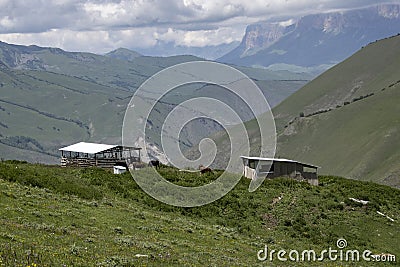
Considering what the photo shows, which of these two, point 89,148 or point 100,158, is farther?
point 89,148

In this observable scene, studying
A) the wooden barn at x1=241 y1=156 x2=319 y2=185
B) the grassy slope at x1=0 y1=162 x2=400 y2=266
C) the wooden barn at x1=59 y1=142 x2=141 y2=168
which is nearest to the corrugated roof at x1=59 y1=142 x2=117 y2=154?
the wooden barn at x1=59 y1=142 x2=141 y2=168

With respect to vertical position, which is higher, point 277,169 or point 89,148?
point 89,148

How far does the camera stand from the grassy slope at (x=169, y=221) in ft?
68.0

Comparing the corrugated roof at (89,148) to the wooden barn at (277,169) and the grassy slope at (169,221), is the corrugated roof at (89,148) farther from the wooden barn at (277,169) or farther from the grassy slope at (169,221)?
the wooden barn at (277,169)

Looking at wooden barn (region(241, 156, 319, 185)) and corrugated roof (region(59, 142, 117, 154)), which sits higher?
corrugated roof (region(59, 142, 117, 154))

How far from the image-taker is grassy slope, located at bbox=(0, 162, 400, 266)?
20.7 m

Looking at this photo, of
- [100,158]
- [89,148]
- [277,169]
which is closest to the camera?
[277,169]

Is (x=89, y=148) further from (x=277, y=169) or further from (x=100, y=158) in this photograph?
(x=277, y=169)

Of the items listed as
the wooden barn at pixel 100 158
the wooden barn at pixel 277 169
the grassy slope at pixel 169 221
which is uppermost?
the wooden barn at pixel 100 158

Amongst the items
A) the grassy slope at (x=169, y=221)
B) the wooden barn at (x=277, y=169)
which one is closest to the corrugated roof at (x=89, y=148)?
the grassy slope at (x=169, y=221)

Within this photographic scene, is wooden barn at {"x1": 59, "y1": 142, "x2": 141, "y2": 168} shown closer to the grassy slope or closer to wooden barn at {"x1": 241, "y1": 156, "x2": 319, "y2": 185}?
the grassy slope

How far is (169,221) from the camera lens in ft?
110

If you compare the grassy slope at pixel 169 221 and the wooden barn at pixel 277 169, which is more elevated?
the wooden barn at pixel 277 169

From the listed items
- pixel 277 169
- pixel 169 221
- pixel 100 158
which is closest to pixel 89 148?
pixel 100 158
